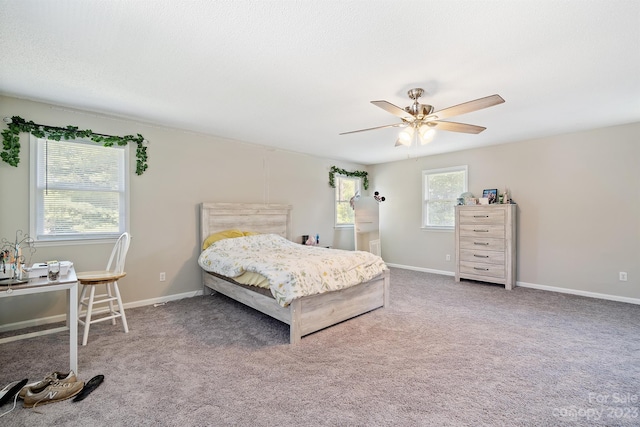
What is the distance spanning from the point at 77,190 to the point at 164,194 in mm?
896

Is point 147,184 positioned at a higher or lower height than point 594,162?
lower

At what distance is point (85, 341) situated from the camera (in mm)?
2619

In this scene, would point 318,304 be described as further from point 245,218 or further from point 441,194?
point 441,194

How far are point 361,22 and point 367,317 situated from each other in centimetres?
281

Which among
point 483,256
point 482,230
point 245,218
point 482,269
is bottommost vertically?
point 482,269

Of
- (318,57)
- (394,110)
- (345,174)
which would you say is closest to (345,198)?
(345,174)

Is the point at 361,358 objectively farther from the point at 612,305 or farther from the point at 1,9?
the point at 612,305

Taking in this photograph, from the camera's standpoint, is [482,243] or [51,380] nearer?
[51,380]

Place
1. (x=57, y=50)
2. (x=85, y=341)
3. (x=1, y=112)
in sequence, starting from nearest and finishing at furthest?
1. (x=57, y=50)
2. (x=85, y=341)
3. (x=1, y=112)

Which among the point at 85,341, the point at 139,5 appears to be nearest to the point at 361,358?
the point at 85,341

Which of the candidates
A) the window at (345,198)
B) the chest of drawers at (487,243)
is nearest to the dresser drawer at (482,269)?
the chest of drawers at (487,243)

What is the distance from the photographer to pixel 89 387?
198 centimetres

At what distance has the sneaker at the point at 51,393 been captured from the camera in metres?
1.83

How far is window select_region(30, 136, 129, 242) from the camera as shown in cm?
313
